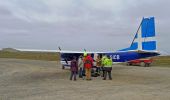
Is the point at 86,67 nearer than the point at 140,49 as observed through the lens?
Yes

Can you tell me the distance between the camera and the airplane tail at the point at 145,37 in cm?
3284

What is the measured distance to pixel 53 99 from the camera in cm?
1257

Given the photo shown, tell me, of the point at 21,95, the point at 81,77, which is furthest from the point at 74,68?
the point at 21,95

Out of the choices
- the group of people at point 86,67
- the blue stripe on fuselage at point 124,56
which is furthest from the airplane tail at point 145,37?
the group of people at point 86,67

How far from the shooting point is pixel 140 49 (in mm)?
33375

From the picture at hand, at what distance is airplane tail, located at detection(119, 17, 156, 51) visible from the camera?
3284 centimetres

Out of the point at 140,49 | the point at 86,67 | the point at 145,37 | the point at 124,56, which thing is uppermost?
the point at 145,37

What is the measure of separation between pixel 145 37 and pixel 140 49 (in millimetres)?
1434

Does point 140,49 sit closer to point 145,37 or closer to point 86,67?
point 145,37

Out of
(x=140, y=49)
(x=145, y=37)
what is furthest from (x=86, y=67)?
(x=145, y=37)

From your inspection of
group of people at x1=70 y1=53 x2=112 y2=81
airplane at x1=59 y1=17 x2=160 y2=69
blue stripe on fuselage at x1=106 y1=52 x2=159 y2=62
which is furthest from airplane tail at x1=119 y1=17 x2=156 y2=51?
group of people at x1=70 y1=53 x2=112 y2=81

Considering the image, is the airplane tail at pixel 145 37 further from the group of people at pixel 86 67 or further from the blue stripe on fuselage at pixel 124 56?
the group of people at pixel 86 67

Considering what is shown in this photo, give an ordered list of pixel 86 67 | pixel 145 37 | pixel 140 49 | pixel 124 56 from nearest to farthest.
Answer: pixel 86 67, pixel 124 56, pixel 140 49, pixel 145 37

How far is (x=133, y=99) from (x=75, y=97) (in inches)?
95.7
